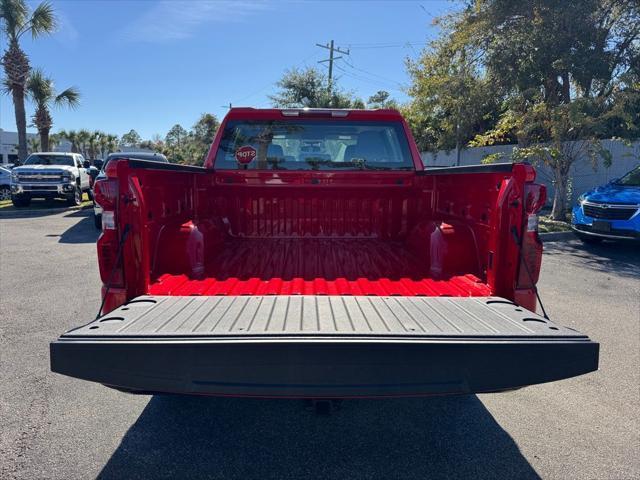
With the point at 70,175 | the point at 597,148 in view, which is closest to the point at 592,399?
the point at 597,148

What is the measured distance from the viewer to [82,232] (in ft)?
40.1

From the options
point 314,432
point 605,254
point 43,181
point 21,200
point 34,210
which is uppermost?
point 43,181

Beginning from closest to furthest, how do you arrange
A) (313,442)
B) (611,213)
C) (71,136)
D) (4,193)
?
(313,442) < (611,213) < (4,193) < (71,136)

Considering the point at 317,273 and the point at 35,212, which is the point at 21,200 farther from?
the point at 317,273

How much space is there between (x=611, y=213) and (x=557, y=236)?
204 centimetres

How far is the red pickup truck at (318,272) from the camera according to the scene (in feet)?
6.76

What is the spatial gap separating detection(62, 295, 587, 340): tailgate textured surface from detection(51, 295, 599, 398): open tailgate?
0.05 feet

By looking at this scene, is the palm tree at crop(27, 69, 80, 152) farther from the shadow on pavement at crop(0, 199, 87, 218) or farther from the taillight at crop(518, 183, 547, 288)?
the taillight at crop(518, 183, 547, 288)

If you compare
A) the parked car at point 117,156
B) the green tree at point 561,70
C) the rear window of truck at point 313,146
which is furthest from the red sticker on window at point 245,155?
the green tree at point 561,70

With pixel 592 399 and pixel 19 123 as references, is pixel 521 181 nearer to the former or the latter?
pixel 592 399

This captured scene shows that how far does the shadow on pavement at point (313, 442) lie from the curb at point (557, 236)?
9.02 meters

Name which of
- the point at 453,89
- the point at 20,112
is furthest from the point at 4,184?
the point at 453,89

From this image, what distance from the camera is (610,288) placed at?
23.2 ft

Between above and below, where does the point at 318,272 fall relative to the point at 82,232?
above
